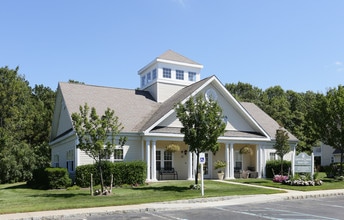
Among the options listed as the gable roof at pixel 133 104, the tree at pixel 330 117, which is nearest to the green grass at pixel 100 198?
the gable roof at pixel 133 104

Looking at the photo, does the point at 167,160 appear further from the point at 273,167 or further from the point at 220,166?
the point at 273,167

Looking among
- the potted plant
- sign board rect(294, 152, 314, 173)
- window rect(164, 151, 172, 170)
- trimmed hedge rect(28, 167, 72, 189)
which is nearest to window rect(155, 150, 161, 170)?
window rect(164, 151, 172, 170)

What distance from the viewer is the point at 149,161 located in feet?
90.1

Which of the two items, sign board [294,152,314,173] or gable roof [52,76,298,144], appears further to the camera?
gable roof [52,76,298,144]

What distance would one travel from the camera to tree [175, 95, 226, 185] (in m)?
22.1

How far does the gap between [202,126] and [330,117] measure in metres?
13.4

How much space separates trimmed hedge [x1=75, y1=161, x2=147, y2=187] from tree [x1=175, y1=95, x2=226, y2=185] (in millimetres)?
4791

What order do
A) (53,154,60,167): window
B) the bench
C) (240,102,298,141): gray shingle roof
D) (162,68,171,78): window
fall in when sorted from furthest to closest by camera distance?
(162,68,171,78): window → (240,102,298,141): gray shingle roof → (53,154,60,167): window → the bench

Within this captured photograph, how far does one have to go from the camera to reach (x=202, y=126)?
22.1m

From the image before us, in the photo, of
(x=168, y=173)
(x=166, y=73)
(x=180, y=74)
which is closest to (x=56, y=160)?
(x=168, y=173)

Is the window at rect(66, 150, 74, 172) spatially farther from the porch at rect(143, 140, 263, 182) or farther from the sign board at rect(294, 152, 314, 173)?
the sign board at rect(294, 152, 314, 173)

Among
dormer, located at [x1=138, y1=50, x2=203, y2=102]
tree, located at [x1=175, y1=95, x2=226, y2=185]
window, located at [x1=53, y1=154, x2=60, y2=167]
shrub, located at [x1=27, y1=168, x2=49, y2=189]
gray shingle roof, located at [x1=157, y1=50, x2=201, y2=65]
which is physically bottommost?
shrub, located at [x1=27, y1=168, x2=49, y2=189]

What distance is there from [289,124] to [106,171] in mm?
50056

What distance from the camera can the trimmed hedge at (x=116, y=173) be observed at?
2448cm
